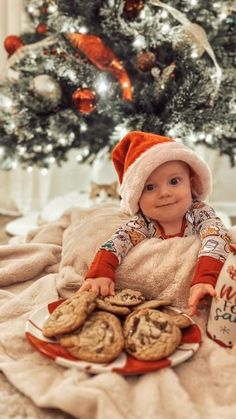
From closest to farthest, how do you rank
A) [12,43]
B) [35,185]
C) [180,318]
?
[180,318] < [12,43] < [35,185]

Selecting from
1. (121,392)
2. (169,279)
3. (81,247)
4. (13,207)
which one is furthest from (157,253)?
(13,207)

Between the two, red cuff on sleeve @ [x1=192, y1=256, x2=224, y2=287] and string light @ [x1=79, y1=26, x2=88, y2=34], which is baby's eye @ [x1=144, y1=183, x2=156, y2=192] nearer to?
red cuff on sleeve @ [x1=192, y1=256, x2=224, y2=287]

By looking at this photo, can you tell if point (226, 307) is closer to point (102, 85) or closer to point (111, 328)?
point (111, 328)

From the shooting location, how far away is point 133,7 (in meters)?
1.78

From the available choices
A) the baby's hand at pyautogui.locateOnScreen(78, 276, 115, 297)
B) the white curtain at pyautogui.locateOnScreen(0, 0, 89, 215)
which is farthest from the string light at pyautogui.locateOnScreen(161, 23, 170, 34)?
the baby's hand at pyautogui.locateOnScreen(78, 276, 115, 297)

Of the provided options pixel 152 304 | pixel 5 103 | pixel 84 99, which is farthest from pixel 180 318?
pixel 5 103

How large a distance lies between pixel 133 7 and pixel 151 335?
4.42ft

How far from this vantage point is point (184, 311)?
102 centimetres

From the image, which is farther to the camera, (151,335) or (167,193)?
(167,193)

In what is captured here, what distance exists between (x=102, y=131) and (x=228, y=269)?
1176 millimetres

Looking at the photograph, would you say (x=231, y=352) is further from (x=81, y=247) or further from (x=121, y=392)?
(x=81, y=247)

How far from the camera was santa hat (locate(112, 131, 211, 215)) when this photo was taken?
3.57 feet

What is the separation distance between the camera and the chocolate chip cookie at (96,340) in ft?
2.66

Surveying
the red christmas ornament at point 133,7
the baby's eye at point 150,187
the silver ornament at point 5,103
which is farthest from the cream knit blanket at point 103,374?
the red christmas ornament at point 133,7
